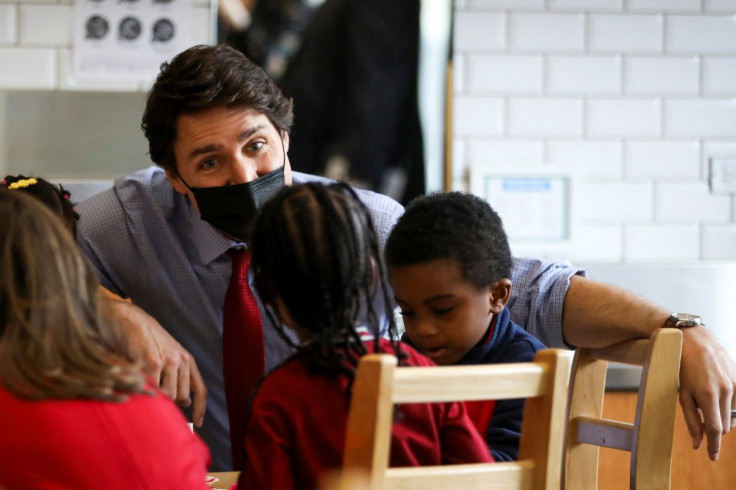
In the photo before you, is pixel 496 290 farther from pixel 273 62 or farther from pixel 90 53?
pixel 90 53

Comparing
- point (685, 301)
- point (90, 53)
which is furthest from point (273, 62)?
point (685, 301)

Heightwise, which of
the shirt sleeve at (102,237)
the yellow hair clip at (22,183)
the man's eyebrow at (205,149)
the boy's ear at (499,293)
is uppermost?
the man's eyebrow at (205,149)

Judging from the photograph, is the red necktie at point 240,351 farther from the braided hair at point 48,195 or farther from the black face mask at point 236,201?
the braided hair at point 48,195

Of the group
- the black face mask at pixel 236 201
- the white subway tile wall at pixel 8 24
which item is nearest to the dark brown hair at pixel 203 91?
the black face mask at pixel 236 201

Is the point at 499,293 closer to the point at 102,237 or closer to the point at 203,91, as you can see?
the point at 203,91

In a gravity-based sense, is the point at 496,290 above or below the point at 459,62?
below

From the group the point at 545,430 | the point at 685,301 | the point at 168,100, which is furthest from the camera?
the point at 685,301

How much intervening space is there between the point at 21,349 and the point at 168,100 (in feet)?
2.68

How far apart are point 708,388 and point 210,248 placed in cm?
94

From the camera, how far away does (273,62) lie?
9.57ft

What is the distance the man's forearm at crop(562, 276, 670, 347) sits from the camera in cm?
153

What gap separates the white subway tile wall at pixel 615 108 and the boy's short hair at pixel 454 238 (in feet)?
4.64

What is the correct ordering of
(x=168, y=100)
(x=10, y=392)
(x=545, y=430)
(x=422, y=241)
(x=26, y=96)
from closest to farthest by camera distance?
(x=10, y=392) → (x=545, y=430) → (x=422, y=241) → (x=168, y=100) → (x=26, y=96)

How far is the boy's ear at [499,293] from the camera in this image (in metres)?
1.56
